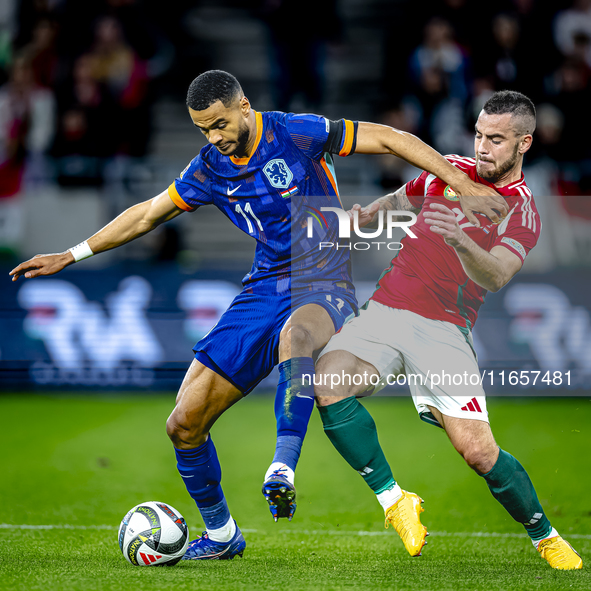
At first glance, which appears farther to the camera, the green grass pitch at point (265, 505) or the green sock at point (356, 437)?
the green sock at point (356, 437)

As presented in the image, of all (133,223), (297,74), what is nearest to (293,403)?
(133,223)

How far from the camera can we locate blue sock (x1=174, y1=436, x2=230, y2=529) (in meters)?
4.54

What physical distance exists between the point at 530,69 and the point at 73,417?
685 centimetres

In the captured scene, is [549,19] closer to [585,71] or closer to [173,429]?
[585,71]

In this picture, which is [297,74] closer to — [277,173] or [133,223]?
[133,223]

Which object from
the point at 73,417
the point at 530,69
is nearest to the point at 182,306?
the point at 73,417

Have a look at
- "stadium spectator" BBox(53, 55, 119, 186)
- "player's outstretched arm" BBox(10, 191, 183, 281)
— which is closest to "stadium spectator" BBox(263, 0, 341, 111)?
"stadium spectator" BBox(53, 55, 119, 186)

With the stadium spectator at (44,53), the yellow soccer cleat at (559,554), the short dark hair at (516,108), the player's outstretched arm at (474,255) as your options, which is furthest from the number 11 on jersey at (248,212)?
the stadium spectator at (44,53)

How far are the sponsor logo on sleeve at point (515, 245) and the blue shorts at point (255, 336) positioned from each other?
Answer: 0.87 meters

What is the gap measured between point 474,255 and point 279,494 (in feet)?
4.52

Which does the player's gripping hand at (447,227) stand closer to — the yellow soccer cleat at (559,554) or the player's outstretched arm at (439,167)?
the player's outstretched arm at (439,167)

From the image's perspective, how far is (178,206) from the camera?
4648mm

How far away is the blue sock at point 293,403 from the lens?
12.7 ft

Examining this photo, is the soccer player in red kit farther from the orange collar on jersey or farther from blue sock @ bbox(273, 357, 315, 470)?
the orange collar on jersey
